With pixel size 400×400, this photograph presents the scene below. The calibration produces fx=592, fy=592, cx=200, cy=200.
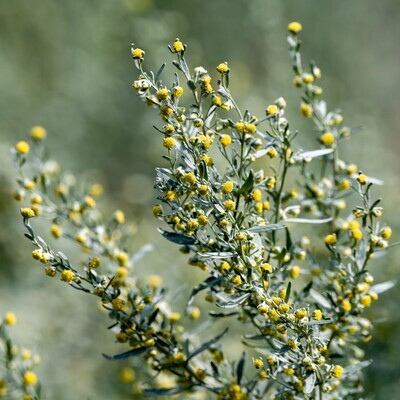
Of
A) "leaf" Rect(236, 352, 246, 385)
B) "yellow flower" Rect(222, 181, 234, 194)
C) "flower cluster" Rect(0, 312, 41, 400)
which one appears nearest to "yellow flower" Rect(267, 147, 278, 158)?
"yellow flower" Rect(222, 181, 234, 194)

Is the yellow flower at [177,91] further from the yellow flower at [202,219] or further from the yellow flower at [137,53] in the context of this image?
the yellow flower at [202,219]

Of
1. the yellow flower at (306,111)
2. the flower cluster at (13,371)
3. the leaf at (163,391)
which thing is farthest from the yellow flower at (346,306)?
the flower cluster at (13,371)

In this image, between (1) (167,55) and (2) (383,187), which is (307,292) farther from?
(1) (167,55)

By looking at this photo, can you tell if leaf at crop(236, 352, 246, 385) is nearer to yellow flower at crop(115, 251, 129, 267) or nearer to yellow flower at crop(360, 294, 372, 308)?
yellow flower at crop(360, 294, 372, 308)

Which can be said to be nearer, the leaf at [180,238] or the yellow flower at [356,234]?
the leaf at [180,238]

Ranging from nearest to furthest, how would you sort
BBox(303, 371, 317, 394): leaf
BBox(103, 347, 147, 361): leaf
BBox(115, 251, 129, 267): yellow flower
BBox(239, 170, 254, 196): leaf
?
1. BBox(303, 371, 317, 394): leaf
2. BBox(239, 170, 254, 196): leaf
3. BBox(103, 347, 147, 361): leaf
4. BBox(115, 251, 129, 267): yellow flower
